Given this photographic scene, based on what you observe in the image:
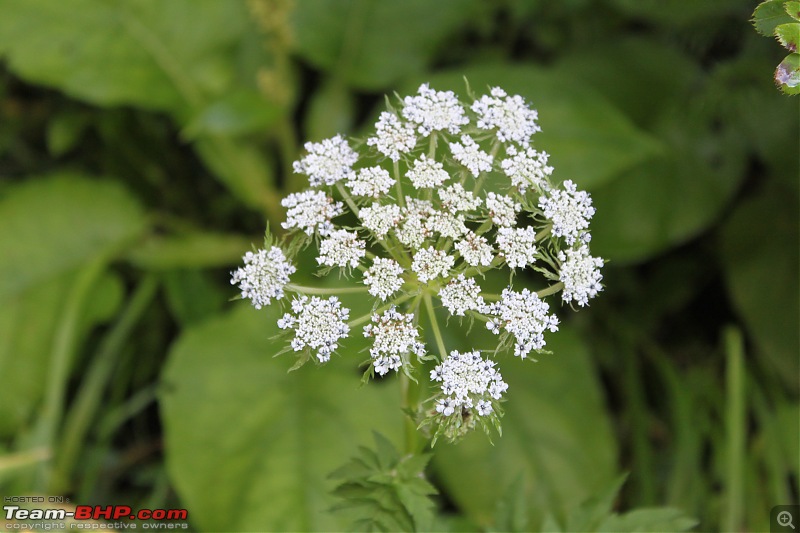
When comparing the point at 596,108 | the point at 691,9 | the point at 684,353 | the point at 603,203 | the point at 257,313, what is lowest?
the point at 684,353

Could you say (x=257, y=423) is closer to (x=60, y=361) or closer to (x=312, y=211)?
(x=60, y=361)

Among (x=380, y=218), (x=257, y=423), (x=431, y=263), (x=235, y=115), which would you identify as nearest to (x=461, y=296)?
(x=431, y=263)

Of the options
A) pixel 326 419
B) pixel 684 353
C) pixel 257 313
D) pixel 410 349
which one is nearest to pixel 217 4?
pixel 257 313

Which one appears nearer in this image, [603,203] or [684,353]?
[603,203]

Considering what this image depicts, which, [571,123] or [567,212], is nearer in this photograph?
[567,212]

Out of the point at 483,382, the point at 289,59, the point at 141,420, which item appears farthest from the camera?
the point at 289,59

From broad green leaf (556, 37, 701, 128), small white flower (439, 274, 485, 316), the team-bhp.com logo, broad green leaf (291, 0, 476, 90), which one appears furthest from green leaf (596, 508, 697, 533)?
broad green leaf (291, 0, 476, 90)

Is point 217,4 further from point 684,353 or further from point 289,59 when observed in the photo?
point 684,353
